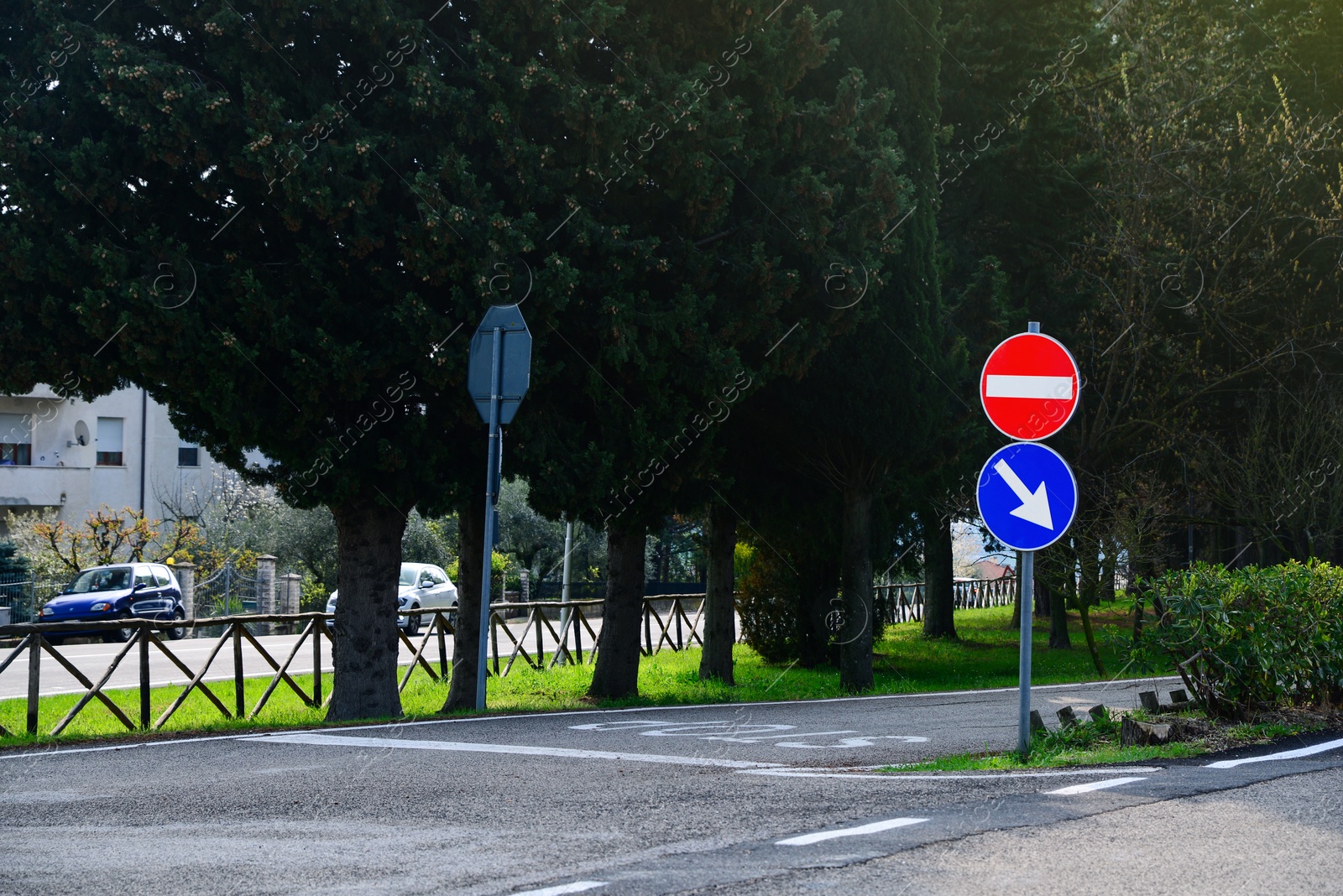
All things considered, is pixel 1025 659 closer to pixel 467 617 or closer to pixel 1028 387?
pixel 1028 387

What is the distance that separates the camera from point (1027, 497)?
328 inches

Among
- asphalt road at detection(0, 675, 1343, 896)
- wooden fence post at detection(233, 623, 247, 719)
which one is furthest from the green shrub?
wooden fence post at detection(233, 623, 247, 719)

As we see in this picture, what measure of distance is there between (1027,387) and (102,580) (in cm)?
2897

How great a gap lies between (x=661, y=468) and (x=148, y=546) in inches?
1356

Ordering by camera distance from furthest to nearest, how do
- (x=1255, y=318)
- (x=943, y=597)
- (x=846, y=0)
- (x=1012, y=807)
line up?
(x=943, y=597)
(x=1255, y=318)
(x=846, y=0)
(x=1012, y=807)

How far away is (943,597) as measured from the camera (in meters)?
30.7

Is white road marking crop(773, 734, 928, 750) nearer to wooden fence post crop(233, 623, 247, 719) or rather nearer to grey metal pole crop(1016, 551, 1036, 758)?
grey metal pole crop(1016, 551, 1036, 758)

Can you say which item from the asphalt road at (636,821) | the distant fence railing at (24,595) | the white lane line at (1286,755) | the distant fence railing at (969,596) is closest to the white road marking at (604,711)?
the asphalt road at (636,821)

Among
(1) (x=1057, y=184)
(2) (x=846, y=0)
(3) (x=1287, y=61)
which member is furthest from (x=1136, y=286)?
(2) (x=846, y=0)

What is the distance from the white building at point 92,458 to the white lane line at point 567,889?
4011 centimetres

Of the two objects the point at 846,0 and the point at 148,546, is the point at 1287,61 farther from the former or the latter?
the point at 148,546

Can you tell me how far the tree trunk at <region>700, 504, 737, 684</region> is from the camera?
19.5 m

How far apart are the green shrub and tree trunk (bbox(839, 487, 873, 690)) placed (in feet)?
25.8

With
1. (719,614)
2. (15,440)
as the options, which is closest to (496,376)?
(719,614)
